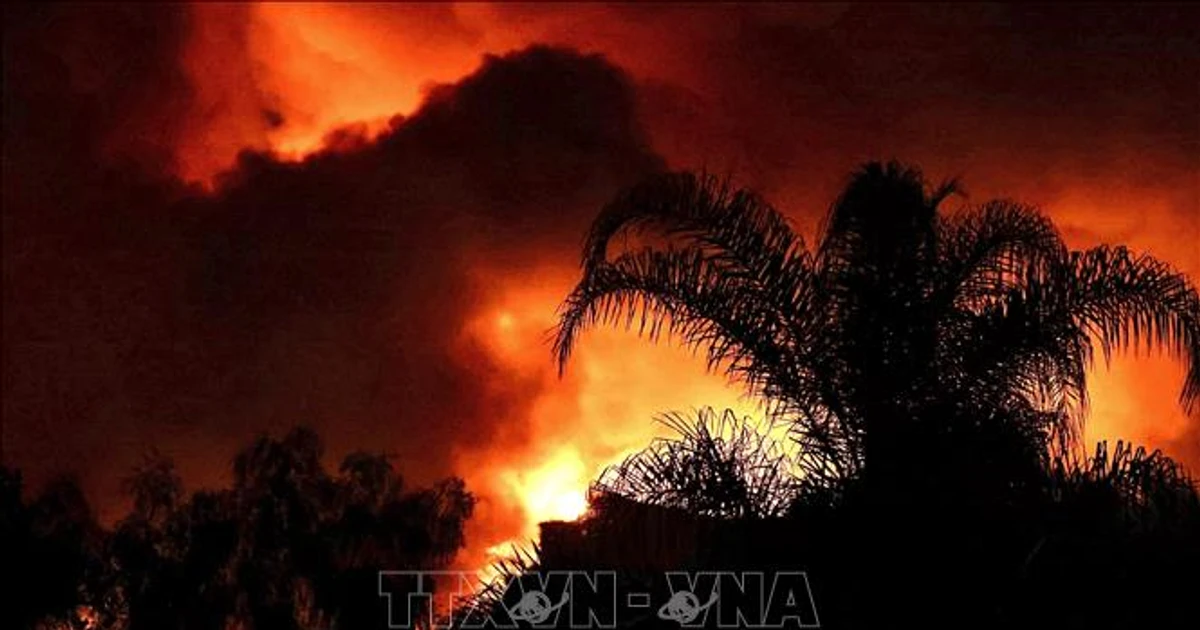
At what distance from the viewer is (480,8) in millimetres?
22094

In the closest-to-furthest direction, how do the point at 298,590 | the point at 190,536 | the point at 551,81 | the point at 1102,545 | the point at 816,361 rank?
the point at 1102,545
the point at 816,361
the point at 298,590
the point at 190,536
the point at 551,81

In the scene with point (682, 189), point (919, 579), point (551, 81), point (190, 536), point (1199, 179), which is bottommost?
point (919, 579)

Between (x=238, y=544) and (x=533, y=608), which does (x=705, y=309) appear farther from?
(x=238, y=544)

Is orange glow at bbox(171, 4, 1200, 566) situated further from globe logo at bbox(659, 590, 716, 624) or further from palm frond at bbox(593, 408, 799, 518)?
globe logo at bbox(659, 590, 716, 624)

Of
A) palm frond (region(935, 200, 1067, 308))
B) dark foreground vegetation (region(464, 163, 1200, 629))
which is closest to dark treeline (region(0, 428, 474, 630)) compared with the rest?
dark foreground vegetation (region(464, 163, 1200, 629))

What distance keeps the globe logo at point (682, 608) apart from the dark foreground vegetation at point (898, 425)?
0.41 ft

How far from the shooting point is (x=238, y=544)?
16.8 meters

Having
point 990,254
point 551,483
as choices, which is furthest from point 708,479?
point 551,483

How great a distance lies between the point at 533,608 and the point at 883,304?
282 cm

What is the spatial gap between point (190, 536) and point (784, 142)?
839 centimetres

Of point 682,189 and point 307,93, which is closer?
point 682,189

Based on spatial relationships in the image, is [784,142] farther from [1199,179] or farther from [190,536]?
[190,536]

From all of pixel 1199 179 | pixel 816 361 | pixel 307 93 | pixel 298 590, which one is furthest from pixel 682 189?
pixel 307 93

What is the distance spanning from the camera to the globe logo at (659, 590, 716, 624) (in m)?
6.34
